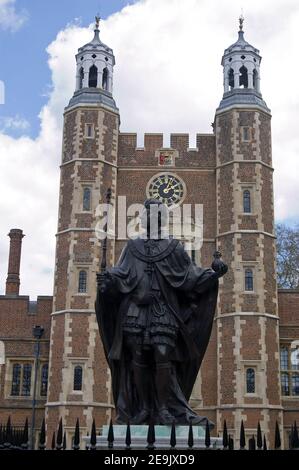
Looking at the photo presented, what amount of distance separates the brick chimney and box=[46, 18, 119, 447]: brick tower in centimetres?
426

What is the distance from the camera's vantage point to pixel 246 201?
28.3 m

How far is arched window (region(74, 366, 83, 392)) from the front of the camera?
26141 mm

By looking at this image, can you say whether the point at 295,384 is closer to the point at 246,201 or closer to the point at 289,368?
the point at 289,368

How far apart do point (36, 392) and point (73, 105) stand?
41.5 ft

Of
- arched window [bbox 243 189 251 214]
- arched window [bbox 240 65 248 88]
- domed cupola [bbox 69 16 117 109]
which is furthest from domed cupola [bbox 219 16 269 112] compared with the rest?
domed cupola [bbox 69 16 117 109]

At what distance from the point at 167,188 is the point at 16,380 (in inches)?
417

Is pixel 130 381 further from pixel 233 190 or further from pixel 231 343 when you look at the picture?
pixel 233 190

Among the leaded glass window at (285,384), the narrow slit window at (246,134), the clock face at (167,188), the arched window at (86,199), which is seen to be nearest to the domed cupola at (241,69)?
the narrow slit window at (246,134)

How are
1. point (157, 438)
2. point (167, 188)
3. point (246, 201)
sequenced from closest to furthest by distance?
point (157, 438)
point (246, 201)
point (167, 188)

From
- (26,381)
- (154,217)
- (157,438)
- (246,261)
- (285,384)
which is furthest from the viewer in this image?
(26,381)

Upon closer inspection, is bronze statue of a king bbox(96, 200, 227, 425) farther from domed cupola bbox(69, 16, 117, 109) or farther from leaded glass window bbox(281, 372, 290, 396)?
domed cupola bbox(69, 16, 117, 109)

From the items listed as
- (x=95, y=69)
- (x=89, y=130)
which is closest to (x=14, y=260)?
(x=89, y=130)

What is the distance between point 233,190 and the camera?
2830cm

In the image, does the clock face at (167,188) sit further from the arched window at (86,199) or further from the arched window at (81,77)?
the arched window at (81,77)
